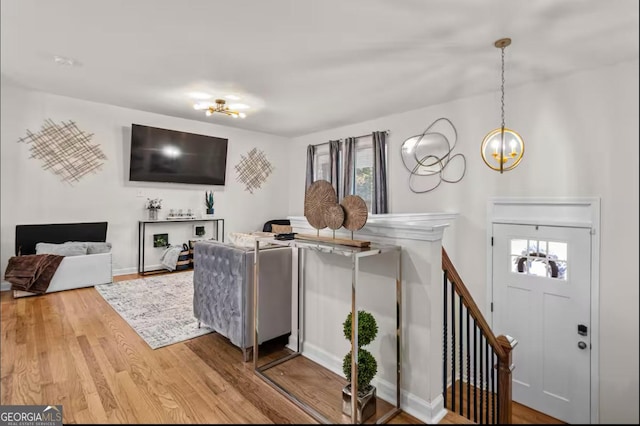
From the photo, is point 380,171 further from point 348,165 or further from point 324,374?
point 324,374

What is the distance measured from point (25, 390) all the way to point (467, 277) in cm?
397

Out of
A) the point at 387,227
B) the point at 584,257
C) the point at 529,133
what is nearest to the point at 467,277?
the point at 584,257

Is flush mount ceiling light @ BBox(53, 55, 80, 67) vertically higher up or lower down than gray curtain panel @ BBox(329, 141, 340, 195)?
higher up

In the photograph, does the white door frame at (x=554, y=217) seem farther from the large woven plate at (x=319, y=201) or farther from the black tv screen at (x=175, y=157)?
the black tv screen at (x=175, y=157)

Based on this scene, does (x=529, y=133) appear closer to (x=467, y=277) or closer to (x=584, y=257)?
(x=584, y=257)

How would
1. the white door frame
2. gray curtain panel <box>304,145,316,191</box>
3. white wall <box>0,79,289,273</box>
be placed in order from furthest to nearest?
1. gray curtain panel <box>304,145,316,191</box>
2. white wall <box>0,79,289,273</box>
3. the white door frame

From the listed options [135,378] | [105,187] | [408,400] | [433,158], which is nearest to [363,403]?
[408,400]

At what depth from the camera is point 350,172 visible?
5.45 meters

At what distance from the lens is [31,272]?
11.8ft

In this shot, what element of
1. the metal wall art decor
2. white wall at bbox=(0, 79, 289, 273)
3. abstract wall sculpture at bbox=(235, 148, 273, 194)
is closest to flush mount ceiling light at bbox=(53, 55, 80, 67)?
white wall at bbox=(0, 79, 289, 273)

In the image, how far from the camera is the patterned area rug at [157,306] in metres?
2.66

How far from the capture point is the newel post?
1.71m

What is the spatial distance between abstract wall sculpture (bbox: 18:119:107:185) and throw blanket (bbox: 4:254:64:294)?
115cm

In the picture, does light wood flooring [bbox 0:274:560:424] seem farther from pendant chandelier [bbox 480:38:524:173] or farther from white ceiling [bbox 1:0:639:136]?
white ceiling [bbox 1:0:639:136]
